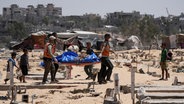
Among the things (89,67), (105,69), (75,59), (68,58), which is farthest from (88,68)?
(105,69)

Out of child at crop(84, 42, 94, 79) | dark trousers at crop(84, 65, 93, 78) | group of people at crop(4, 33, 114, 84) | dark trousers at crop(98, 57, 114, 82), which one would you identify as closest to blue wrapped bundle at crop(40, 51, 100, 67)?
child at crop(84, 42, 94, 79)

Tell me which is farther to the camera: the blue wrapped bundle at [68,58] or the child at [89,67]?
the child at [89,67]

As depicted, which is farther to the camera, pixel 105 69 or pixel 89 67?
pixel 89 67

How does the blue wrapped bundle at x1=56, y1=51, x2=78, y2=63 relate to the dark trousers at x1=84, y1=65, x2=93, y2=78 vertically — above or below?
above

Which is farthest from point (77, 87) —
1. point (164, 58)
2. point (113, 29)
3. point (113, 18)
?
point (113, 18)

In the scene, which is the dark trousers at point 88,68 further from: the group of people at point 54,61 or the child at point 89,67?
the group of people at point 54,61

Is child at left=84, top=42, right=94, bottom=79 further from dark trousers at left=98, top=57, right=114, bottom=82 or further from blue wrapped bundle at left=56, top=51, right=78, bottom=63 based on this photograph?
dark trousers at left=98, top=57, right=114, bottom=82

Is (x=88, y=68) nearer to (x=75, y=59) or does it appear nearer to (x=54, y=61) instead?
(x=75, y=59)

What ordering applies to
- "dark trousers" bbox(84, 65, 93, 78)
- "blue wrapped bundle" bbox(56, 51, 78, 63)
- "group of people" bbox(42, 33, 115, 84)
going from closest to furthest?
"group of people" bbox(42, 33, 115, 84) → "blue wrapped bundle" bbox(56, 51, 78, 63) → "dark trousers" bbox(84, 65, 93, 78)

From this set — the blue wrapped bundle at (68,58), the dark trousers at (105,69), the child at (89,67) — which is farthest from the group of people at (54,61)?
the child at (89,67)

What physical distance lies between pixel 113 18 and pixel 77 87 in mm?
152216

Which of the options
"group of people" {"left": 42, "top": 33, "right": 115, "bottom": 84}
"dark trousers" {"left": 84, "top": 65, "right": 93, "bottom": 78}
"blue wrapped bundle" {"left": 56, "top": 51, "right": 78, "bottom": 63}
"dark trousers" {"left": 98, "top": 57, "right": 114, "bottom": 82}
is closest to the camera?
"group of people" {"left": 42, "top": 33, "right": 115, "bottom": 84}

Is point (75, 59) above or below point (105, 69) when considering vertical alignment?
above

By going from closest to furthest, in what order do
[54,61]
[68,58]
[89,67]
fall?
[54,61], [68,58], [89,67]
